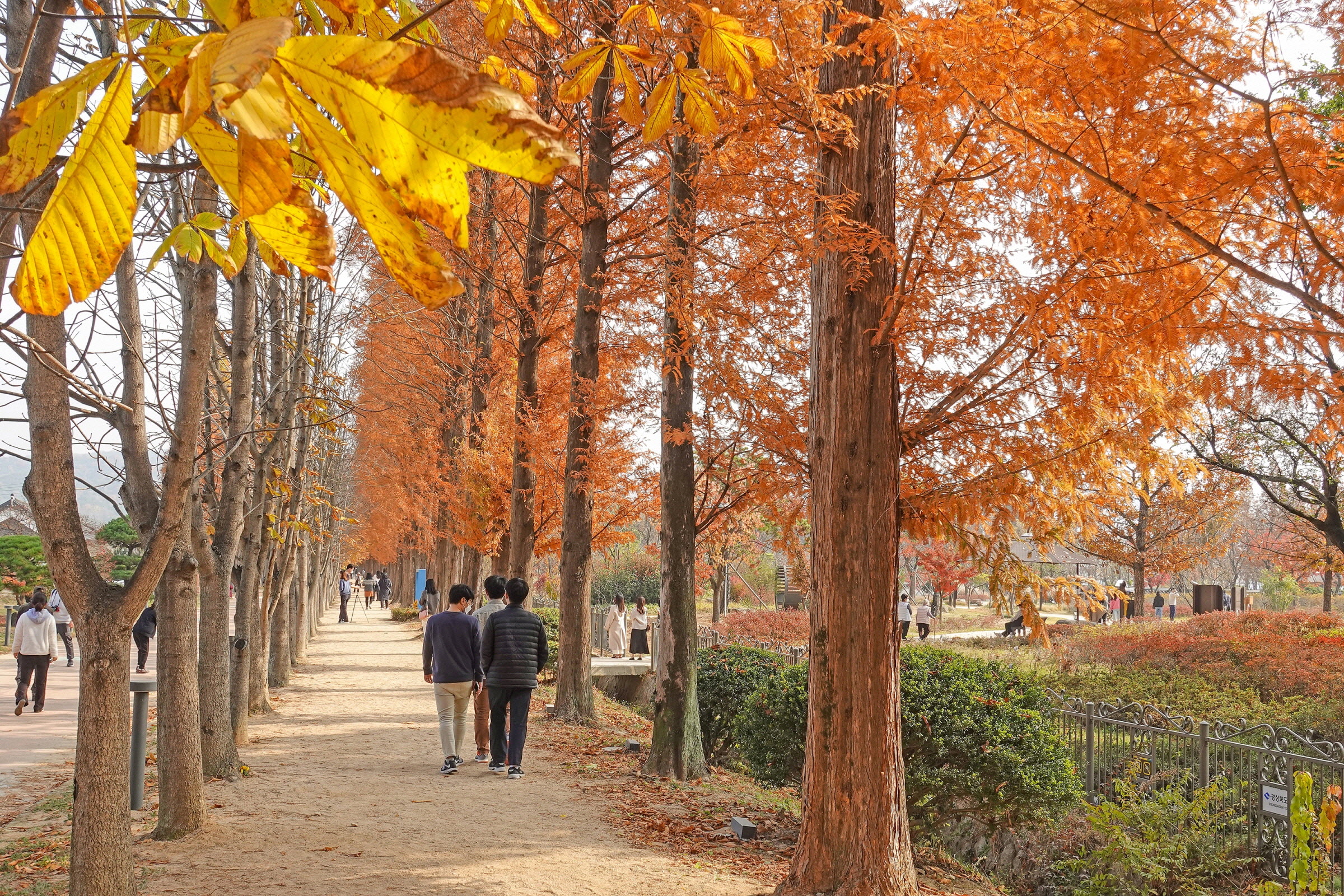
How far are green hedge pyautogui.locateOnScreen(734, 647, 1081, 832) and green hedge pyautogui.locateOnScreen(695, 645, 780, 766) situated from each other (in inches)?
126

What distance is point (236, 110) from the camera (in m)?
0.72

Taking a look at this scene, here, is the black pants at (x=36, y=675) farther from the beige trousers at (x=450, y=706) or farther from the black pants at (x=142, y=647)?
the beige trousers at (x=450, y=706)

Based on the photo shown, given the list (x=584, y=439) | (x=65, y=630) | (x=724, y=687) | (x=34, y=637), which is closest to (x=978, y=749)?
(x=724, y=687)

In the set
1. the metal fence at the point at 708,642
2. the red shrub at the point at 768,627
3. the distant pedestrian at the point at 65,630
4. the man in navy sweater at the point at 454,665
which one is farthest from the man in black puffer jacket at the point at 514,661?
the distant pedestrian at the point at 65,630

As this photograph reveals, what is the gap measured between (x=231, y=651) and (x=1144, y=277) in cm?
1070

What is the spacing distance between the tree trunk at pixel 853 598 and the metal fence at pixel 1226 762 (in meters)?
2.76

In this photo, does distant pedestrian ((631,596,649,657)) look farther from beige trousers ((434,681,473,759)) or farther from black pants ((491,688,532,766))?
black pants ((491,688,532,766))

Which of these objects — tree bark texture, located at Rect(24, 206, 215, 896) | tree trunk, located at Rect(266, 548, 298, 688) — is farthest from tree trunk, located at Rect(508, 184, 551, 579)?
tree bark texture, located at Rect(24, 206, 215, 896)

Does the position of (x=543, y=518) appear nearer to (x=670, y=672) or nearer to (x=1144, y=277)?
(x=670, y=672)

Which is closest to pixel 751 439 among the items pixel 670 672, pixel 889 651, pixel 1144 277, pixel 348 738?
pixel 670 672

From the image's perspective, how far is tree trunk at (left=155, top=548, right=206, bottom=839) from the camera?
6.58 m

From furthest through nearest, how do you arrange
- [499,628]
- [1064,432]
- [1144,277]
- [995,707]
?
[499,628] < [995,707] < [1064,432] < [1144,277]

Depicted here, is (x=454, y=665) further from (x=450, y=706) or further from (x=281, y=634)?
(x=281, y=634)

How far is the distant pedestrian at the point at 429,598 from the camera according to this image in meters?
29.4
